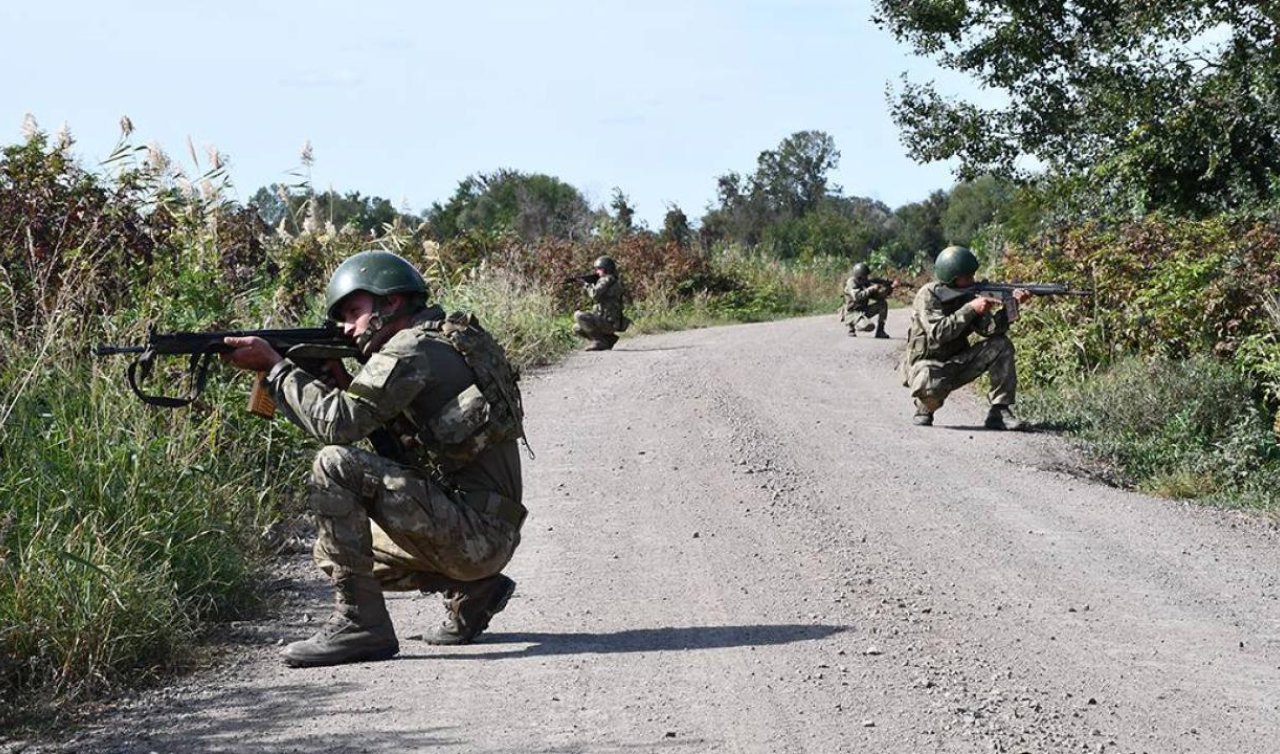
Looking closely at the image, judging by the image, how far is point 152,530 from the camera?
741 cm


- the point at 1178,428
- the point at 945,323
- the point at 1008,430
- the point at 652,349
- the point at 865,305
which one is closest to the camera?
the point at 1178,428

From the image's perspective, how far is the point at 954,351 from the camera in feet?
49.5

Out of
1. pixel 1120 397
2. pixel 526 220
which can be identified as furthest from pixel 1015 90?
pixel 526 220

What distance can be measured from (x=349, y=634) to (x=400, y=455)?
77 centimetres

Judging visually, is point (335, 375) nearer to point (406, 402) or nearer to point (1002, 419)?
point (406, 402)

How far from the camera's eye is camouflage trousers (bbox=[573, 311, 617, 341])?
22531 millimetres

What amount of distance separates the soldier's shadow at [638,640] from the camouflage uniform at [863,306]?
1960 cm

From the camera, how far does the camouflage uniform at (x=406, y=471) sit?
6719mm

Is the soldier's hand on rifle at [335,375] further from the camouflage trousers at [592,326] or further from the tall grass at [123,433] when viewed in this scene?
the camouflage trousers at [592,326]

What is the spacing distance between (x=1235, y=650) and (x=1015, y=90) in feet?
61.3

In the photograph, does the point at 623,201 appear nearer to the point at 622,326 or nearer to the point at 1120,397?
the point at 622,326

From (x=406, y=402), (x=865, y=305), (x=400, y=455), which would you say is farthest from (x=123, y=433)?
(x=865, y=305)

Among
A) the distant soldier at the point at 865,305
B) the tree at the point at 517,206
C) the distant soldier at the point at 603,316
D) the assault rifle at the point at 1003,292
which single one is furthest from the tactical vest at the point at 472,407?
the tree at the point at 517,206

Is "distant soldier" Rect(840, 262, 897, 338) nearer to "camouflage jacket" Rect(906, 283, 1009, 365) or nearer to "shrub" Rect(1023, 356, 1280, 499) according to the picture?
"shrub" Rect(1023, 356, 1280, 499)
